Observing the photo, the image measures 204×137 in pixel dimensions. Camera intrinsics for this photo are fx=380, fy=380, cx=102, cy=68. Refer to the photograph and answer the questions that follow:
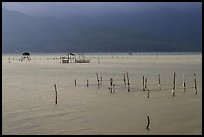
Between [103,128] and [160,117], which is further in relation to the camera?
[160,117]

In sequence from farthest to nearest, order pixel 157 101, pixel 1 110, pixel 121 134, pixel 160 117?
pixel 157 101 → pixel 1 110 → pixel 160 117 → pixel 121 134

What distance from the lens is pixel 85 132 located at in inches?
493

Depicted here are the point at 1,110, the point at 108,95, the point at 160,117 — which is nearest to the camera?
the point at 160,117

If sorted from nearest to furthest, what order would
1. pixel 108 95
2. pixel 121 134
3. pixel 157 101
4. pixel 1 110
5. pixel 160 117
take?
pixel 121 134, pixel 160 117, pixel 1 110, pixel 157 101, pixel 108 95

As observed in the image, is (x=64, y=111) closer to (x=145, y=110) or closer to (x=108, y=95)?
(x=145, y=110)

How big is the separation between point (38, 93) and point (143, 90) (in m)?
6.29

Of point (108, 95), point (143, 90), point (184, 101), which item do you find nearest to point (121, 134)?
point (184, 101)

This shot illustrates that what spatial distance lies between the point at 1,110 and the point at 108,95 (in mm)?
7123

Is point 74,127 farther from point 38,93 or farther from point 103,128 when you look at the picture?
point 38,93

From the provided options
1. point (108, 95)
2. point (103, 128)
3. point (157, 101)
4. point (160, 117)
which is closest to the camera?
point (103, 128)

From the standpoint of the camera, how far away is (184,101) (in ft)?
61.2

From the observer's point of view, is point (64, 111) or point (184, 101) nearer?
point (64, 111)

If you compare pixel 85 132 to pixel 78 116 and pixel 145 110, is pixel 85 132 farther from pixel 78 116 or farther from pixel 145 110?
pixel 145 110

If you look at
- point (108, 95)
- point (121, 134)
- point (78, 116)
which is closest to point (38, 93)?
point (108, 95)
